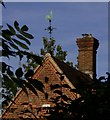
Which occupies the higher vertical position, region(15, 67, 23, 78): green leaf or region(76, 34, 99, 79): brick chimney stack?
region(76, 34, 99, 79): brick chimney stack

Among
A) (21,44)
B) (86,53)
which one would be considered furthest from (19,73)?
(86,53)

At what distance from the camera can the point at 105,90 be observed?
423cm

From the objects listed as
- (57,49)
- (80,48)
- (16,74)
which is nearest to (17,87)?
(16,74)

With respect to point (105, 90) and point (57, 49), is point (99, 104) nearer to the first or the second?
point (105, 90)

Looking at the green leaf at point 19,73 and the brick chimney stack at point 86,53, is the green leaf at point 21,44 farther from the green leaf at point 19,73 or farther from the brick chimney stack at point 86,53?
the brick chimney stack at point 86,53

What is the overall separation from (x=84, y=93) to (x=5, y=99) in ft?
2.67

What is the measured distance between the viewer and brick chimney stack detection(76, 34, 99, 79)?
26328 millimetres

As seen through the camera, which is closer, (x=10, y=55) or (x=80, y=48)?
(x=10, y=55)

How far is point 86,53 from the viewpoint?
26.7 meters

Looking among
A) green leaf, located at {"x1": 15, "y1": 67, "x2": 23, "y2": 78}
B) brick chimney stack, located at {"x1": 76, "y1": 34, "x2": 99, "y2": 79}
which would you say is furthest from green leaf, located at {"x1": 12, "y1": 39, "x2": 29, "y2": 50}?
brick chimney stack, located at {"x1": 76, "y1": 34, "x2": 99, "y2": 79}

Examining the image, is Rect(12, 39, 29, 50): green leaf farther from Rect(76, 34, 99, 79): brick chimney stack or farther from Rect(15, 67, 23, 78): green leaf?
Rect(76, 34, 99, 79): brick chimney stack

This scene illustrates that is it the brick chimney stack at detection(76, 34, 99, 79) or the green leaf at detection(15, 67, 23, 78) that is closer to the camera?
the green leaf at detection(15, 67, 23, 78)

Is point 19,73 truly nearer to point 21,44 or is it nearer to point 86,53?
point 21,44

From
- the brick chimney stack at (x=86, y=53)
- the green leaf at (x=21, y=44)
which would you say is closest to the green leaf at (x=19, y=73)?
the green leaf at (x=21, y=44)
